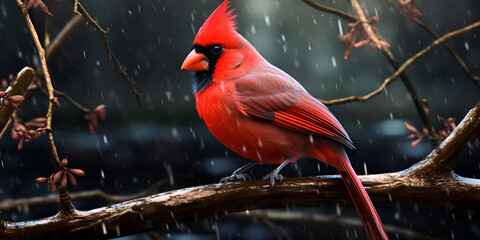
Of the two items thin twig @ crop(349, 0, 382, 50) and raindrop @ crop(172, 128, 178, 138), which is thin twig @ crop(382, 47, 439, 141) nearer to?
thin twig @ crop(349, 0, 382, 50)

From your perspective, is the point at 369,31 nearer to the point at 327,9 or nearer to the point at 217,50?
the point at 327,9

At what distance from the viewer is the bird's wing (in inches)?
44.1

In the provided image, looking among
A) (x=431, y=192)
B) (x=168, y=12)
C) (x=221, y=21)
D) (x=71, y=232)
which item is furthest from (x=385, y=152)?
(x=71, y=232)

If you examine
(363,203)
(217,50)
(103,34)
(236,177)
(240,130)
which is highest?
(103,34)

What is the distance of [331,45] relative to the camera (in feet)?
8.14

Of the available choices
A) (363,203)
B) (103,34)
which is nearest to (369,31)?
(363,203)

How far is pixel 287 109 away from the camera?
1.16m

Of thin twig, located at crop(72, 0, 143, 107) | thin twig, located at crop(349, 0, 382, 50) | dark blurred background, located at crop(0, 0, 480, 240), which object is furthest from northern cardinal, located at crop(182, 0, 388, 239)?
dark blurred background, located at crop(0, 0, 480, 240)

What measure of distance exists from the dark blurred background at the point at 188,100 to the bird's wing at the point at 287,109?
1.09 metres

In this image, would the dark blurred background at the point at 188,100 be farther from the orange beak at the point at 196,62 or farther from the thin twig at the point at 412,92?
the orange beak at the point at 196,62

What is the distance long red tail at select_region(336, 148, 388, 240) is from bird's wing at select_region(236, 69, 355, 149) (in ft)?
0.21

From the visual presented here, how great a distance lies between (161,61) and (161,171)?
574 mm

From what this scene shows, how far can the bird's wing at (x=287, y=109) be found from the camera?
3.67 feet

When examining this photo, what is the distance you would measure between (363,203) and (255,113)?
337 mm
